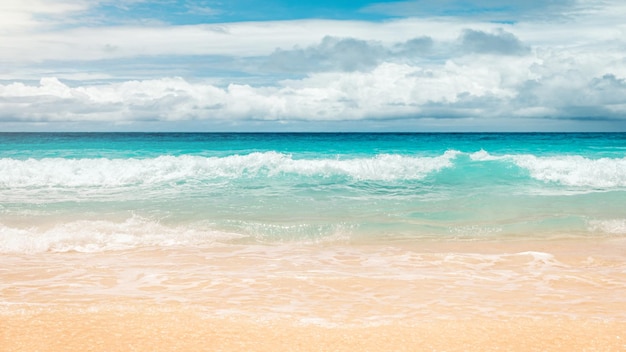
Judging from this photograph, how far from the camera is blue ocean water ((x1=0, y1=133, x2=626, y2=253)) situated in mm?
10961

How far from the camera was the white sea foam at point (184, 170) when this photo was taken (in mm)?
20047

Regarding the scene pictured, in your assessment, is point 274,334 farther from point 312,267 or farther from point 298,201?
point 298,201

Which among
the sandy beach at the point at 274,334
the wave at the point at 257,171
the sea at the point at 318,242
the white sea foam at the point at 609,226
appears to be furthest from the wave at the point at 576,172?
the sandy beach at the point at 274,334

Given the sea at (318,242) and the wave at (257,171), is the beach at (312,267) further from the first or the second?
the wave at (257,171)

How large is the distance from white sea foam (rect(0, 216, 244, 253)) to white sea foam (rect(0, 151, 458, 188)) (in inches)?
339

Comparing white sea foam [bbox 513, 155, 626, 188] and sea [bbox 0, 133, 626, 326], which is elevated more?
white sea foam [bbox 513, 155, 626, 188]

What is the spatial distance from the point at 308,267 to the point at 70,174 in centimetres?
1550

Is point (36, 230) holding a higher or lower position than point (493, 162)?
lower

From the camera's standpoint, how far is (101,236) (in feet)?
33.1

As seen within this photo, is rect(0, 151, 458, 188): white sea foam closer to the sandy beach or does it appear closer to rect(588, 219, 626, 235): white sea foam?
rect(588, 219, 626, 235): white sea foam

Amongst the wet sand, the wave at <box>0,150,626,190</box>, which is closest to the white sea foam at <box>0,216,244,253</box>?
the wet sand

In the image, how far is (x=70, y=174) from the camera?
20.6 meters

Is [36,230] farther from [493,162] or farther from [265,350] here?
[493,162]

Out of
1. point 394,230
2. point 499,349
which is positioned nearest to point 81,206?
point 394,230
